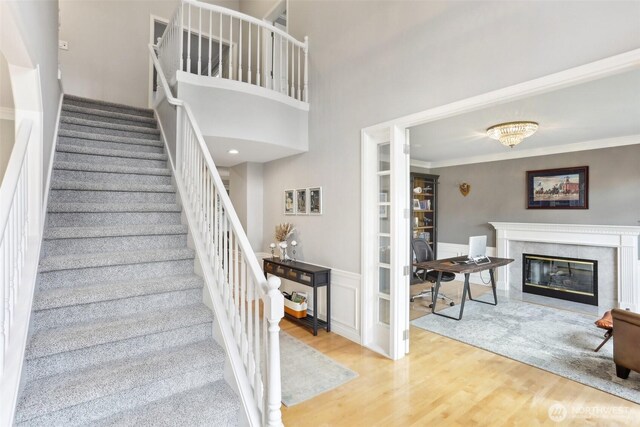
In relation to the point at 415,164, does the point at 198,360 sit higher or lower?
lower

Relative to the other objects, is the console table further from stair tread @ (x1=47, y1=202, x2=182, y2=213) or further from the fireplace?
the fireplace

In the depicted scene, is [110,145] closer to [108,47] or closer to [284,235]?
[284,235]

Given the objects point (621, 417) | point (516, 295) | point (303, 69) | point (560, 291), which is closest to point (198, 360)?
point (621, 417)

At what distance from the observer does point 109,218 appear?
271 centimetres

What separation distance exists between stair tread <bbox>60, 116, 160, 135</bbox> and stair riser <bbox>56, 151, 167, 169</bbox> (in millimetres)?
613

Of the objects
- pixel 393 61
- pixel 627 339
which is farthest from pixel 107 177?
pixel 627 339

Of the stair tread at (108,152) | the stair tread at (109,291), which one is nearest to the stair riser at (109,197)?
the stair tread at (108,152)

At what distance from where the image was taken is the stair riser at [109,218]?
253 cm

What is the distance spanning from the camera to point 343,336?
3.64m

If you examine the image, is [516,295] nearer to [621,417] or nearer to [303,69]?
[621,417]

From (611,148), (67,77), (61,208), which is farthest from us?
(67,77)

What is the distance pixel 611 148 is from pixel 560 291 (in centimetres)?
234

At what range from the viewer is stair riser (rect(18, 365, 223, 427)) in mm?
1519

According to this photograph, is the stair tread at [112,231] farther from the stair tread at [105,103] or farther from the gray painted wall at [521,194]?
the gray painted wall at [521,194]
